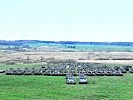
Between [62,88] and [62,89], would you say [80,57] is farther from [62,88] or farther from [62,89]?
[62,89]

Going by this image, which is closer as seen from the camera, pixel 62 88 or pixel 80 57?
pixel 62 88

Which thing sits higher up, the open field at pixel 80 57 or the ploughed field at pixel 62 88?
the ploughed field at pixel 62 88

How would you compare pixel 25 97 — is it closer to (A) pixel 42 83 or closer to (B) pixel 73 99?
(B) pixel 73 99

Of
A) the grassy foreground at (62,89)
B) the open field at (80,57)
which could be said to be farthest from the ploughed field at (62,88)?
the open field at (80,57)

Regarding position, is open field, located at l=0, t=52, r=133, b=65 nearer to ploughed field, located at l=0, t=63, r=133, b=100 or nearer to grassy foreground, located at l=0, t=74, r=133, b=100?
ploughed field, located at l=0, t=63, r=133, b=100

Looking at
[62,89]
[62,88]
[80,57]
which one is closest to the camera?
[62,89]

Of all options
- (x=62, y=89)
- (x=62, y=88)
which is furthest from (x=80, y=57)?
(x=62, y=89)

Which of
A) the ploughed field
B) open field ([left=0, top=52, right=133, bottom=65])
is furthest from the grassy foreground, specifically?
open field ([left=0, top=52, right=133, bottom=65])

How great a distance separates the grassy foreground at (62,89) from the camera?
46.9 meters

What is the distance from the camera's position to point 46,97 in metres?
46.6

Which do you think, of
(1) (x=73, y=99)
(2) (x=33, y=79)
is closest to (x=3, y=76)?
(2) (x=33, y=79)

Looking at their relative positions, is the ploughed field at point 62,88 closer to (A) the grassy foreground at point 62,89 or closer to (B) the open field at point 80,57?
(A) the grassy foreground at point 62,89

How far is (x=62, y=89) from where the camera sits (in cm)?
5394

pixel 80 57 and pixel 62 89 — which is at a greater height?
pixel 62 89
